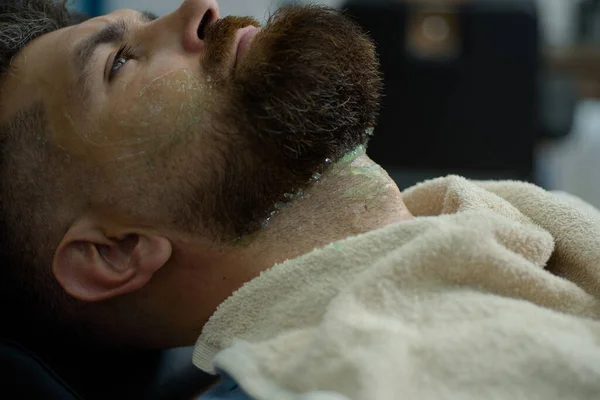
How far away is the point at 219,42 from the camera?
44.8 inches

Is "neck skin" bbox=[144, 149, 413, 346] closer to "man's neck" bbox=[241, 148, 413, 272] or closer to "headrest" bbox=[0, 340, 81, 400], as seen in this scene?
"man's neck" bbox=[241, 148, 413, 272]

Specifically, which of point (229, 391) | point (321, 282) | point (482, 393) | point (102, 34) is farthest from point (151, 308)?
point (482, 393)

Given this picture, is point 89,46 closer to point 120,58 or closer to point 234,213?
point 120,58

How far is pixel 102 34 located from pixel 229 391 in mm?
614

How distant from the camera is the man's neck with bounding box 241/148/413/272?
110 centimetres

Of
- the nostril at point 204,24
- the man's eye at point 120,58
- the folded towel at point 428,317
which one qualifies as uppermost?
the nostril at point 204,24

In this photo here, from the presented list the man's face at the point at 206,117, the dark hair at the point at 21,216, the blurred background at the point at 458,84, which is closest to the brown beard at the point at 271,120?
the man's face at the point at 206,117

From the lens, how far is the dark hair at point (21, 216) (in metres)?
1.12

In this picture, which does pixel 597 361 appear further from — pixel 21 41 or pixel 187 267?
pixel 21 41

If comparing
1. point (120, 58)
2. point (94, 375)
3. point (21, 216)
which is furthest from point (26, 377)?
point (120, 58)

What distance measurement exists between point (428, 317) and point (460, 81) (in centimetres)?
148

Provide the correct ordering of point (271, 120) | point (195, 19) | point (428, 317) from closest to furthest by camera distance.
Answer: point (428, 317), point (271, 120), point (195, 19)

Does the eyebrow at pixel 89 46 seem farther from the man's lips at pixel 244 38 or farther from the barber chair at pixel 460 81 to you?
the barber chair at pixel 460 81

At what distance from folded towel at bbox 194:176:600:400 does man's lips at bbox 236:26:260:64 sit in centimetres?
35
